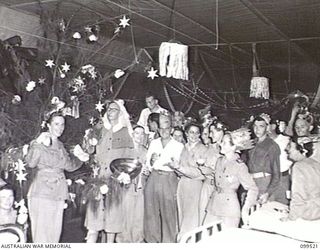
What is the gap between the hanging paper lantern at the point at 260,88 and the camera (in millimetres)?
2055

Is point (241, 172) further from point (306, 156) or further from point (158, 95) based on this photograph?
point (158, 95)

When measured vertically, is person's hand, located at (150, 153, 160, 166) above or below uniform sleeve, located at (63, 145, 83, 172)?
above

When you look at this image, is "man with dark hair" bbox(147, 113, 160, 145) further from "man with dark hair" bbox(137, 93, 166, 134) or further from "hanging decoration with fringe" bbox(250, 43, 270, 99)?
"hanging decoration with fringe" bbox(250, 43, 270, 99)

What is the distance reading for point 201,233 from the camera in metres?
2.07

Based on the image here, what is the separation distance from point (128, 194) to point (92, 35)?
633 mm

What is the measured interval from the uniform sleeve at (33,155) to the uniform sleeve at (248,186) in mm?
777

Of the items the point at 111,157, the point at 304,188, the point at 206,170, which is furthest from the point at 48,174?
the point at 304,188

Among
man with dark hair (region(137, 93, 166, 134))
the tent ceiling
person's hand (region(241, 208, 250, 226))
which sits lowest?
person's hand (region(241, 208, 250, 226))

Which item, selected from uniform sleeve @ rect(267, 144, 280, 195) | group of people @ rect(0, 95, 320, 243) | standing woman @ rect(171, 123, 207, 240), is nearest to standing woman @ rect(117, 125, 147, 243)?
group of people @ rect(0, 95, 320, 243)

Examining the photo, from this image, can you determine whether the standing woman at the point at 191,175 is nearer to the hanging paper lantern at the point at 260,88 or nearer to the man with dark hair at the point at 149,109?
the man with dark hair at the point at 149,109

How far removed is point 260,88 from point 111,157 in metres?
0.63

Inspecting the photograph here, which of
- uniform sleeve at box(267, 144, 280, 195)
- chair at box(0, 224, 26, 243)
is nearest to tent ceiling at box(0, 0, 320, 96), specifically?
uniform sleeve at box(267, 144, 280, 195)

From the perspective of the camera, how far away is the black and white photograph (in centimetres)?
205

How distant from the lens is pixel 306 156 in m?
2.06
